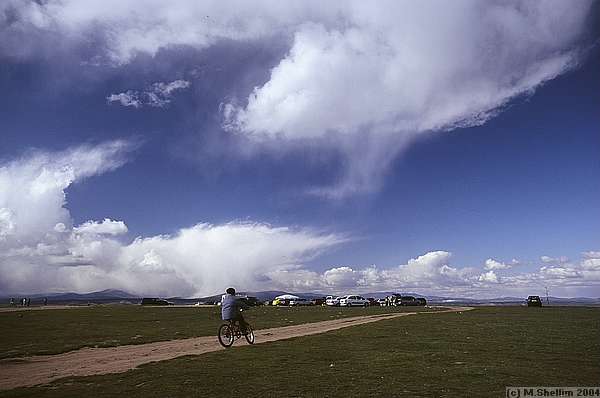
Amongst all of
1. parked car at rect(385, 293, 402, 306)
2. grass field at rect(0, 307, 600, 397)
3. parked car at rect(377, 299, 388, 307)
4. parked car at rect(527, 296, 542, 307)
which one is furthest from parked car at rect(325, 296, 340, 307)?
grass field at rect(0, 307, 600, 397)

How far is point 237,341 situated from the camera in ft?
82.0

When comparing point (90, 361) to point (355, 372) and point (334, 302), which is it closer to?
point (355, 372)

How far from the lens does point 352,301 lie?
312 feet

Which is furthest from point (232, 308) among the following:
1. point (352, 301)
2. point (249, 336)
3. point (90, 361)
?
point (352, 301)

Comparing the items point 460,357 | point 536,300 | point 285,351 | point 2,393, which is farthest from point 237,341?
point 536,300

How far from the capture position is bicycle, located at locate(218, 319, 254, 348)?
22.3 meters

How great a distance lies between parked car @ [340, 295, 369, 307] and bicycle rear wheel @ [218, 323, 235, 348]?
7360cm

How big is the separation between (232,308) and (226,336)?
1.48m

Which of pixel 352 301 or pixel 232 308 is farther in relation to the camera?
pixel 352 301

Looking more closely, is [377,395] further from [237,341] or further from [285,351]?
[237,341]

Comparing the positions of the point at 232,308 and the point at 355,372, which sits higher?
the point at 232,308

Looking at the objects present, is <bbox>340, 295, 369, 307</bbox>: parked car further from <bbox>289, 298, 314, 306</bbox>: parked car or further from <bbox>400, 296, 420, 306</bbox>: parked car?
<bbox>289, 298, 314, 306</bbox>: parked car

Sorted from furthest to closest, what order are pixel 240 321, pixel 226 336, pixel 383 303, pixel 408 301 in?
pixel 383 303, pixel 408 301, pixel 240 321, pixel 226 336

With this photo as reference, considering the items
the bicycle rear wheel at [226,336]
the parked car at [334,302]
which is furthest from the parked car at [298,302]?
the bicycle rear wheel at [226,336]
